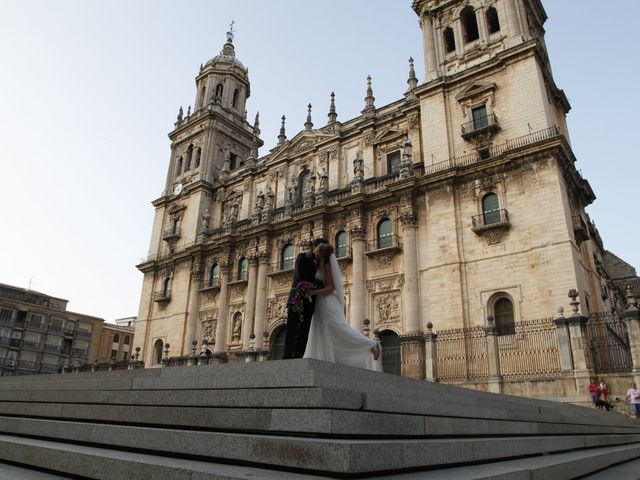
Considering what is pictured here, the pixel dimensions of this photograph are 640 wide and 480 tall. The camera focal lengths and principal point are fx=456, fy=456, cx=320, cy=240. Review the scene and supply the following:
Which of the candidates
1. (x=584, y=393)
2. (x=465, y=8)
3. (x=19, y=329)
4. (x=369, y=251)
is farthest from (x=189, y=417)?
(x=19, y=329)

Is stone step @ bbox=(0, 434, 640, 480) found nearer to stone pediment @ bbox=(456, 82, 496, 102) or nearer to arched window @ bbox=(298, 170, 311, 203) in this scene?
stone pediment @ bbox=(456, 82, 496, 102)

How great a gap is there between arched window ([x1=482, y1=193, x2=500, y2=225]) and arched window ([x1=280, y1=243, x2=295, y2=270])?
388 inches

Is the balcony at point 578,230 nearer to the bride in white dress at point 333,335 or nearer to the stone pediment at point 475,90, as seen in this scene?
the stone pediment at point 475,90

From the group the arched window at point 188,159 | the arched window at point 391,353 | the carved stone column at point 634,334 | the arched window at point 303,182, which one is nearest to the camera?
the carved stone column at point 634,334

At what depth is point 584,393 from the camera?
12.5 m

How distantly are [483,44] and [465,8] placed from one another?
277 centimetres

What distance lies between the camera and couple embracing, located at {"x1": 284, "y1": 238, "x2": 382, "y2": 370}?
5.30m

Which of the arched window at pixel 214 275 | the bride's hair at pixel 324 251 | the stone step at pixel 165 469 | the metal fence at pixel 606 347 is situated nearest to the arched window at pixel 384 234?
the metal fence at pixel 606 347

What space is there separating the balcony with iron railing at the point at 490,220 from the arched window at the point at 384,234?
388 centimetres

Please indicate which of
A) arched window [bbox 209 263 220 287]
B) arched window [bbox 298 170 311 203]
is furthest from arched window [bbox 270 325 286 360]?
arched window [bbox 298 170 311 203]

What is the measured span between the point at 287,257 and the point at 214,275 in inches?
221

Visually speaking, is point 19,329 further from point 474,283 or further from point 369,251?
point 474,283

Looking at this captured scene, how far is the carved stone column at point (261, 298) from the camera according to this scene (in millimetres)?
22922

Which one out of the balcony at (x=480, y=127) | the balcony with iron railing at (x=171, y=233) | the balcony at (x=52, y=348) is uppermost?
the balcony at (x=480, y=127)
